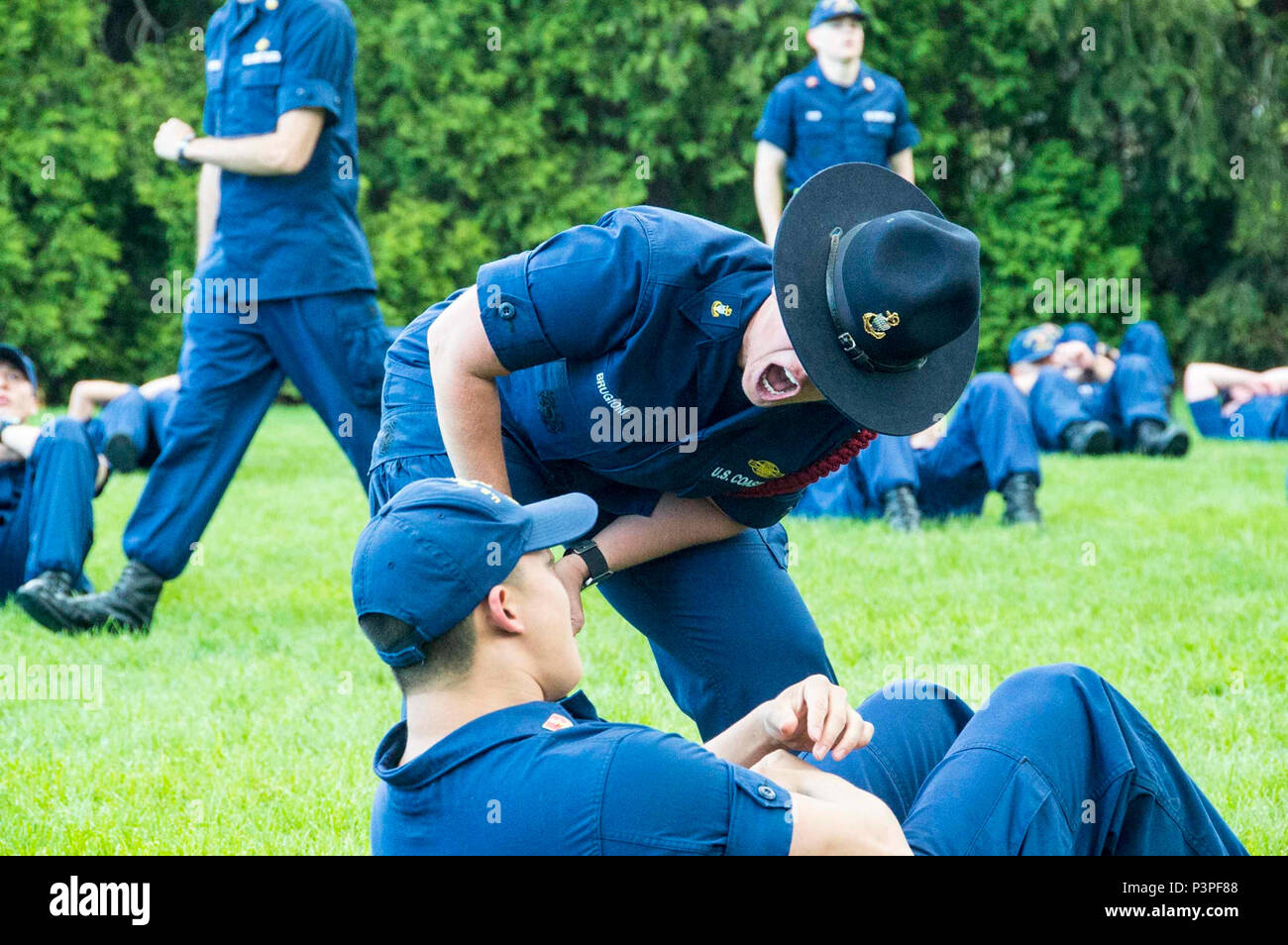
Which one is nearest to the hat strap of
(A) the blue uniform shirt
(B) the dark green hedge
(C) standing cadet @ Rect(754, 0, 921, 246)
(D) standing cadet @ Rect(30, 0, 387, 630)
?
(D) standing cadet @ Rect(30, 0, 387, 630)

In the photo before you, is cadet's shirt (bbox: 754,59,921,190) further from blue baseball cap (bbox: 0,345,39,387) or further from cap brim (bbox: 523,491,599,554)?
cap brim (bbox: 523,491,599,554)

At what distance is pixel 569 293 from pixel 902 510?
4.25m

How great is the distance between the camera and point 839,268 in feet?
7.63

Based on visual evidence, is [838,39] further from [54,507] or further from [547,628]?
[547,628]

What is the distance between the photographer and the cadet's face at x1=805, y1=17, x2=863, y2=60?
321 inches

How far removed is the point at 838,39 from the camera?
816cm

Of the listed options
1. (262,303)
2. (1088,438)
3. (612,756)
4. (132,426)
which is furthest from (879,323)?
(1088,438)

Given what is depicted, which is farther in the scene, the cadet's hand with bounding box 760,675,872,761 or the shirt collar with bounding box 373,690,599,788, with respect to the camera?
the cadet's hand with bounding box 760,675,872,761

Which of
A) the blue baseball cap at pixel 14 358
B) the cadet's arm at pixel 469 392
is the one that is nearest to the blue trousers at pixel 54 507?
the blue baseball cap at pixel 14 358

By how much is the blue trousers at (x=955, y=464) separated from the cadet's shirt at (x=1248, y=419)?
365cm

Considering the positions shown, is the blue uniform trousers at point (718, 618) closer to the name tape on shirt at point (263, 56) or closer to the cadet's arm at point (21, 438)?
the name tape on shirt at point (263, 56)

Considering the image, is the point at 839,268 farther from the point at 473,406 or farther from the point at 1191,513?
the point at 1191,513

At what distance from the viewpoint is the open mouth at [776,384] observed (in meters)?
2.46
